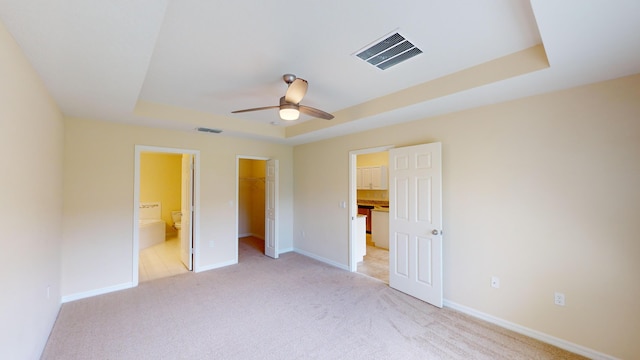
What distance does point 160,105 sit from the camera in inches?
138

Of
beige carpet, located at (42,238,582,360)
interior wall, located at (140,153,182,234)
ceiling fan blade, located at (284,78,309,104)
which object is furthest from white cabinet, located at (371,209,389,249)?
interior wall, located at (140,153,182,234)

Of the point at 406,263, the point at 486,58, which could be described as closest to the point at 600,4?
the point at 486,58

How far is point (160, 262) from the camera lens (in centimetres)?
493

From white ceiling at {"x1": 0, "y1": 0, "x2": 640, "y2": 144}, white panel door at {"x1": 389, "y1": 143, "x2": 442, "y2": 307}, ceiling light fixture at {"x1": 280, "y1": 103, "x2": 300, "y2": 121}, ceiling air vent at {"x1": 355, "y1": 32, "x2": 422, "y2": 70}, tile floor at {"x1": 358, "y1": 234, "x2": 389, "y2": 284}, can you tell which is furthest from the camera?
tile floor at {"x1": 358, "y1": 234, "x2": 389, "y2": 284}

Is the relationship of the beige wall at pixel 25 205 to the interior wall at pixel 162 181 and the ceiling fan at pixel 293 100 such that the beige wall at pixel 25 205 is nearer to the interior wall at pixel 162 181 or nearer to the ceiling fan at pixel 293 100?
the ceiling fan at pixel 293 100

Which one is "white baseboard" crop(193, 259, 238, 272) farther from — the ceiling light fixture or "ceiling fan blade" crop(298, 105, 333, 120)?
"ceiling fan blade" crop(298, 105, 333, 120)

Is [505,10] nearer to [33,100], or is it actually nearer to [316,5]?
[316,5]

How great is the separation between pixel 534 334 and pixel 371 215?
4216 mm

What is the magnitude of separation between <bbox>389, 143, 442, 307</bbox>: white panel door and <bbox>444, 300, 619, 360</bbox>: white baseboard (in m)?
0.29

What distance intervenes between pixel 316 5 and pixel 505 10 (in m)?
1.22

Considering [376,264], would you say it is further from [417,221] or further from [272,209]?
[272,209]

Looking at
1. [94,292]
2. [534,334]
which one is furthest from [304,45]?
[94,292]

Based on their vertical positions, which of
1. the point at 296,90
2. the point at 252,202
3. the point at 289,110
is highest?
the point at 296,90

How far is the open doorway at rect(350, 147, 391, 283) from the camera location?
4496 millimetres
